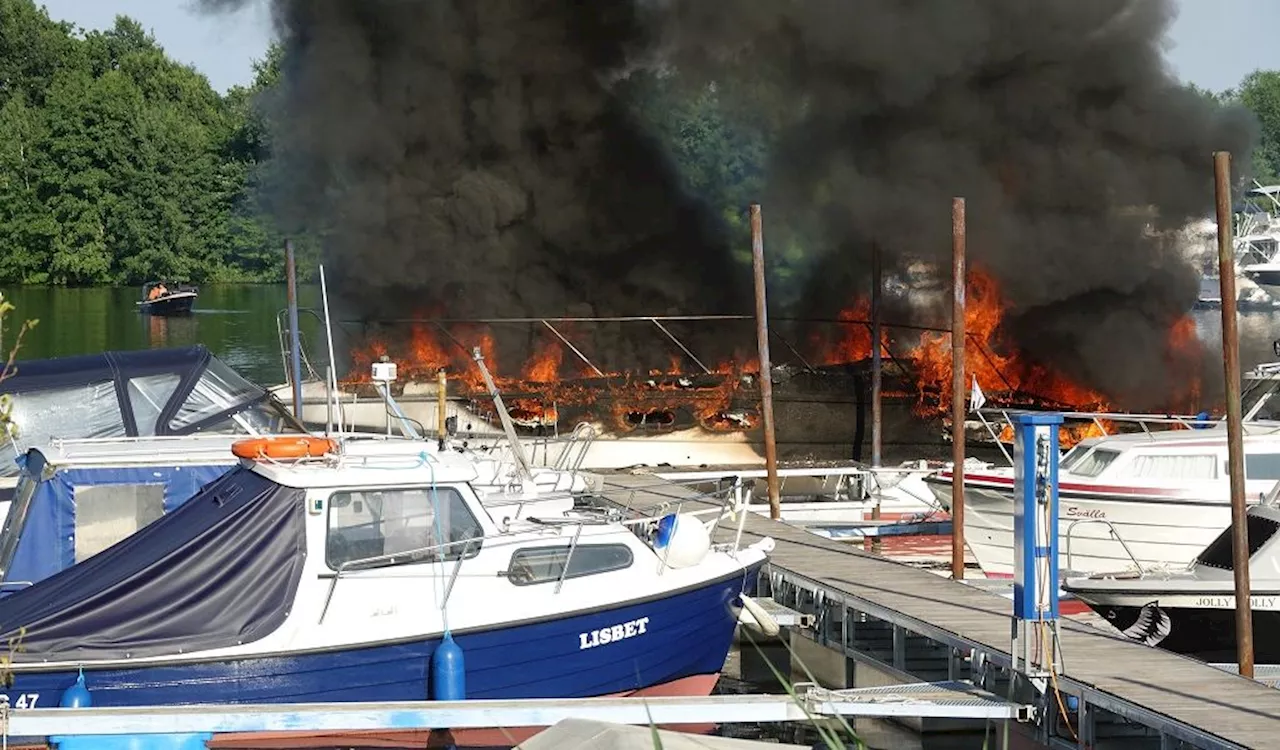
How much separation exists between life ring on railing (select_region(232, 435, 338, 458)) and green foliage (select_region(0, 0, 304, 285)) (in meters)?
70.3

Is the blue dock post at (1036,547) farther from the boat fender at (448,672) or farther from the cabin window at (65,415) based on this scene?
the cabin window at (65,415)

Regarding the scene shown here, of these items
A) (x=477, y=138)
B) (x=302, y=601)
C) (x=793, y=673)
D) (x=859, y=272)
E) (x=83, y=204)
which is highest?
(x=83, y=204)

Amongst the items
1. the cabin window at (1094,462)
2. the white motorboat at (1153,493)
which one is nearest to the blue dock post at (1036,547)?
→ the white motorboat at (1153,493)

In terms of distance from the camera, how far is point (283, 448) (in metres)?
13.2

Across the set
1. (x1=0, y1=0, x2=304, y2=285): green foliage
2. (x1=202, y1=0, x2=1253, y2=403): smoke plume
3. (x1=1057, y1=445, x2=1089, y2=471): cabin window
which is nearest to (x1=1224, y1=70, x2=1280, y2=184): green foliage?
(x1=0, y1=0, x2=304, y2=285): green foliage

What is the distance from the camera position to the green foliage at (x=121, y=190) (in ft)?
280

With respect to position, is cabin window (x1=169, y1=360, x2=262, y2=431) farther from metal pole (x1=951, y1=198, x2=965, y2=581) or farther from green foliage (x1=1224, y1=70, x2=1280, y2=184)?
green foliage (x1=1224, y1=70, x2=1280, y2=184)

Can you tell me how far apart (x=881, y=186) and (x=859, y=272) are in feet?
9.73

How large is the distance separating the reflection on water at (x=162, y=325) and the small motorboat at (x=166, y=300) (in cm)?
64

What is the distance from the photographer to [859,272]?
112ft

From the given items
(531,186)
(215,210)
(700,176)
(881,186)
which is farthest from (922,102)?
(215,210)

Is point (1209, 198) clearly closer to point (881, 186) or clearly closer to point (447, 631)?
point (881, 186)

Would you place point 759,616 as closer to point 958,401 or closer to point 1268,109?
point 958,401

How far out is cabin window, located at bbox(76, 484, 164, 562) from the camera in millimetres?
14336
